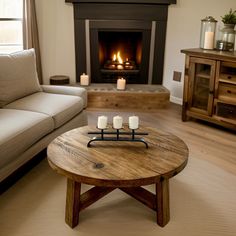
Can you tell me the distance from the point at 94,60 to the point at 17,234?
9.62ft

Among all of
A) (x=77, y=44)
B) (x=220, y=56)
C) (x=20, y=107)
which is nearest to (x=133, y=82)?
(x=77, y=44)

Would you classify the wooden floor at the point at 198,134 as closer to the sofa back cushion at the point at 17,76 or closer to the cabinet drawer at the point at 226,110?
the cabinet drawer at the point at 226,110

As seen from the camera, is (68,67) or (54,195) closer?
(54,195)

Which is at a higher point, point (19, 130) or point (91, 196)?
point (19, 130)

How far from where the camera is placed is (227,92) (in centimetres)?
321

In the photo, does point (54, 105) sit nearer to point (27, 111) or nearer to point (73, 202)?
point (27, 111)

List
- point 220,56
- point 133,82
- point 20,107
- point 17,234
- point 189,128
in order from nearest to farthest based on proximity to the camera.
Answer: point 17,234 < point 20,107 < point 220,56 < point 189,128 < point 133,82

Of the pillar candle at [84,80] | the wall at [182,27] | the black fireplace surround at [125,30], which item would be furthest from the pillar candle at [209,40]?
the pillar candle at [84,80]

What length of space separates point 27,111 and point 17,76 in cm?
45

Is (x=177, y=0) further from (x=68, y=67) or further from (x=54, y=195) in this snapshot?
(x=54, y=195)

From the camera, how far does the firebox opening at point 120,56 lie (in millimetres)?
4316

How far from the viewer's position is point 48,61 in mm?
4289

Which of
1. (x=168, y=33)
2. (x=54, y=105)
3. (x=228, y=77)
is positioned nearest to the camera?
(x=54, y=105)

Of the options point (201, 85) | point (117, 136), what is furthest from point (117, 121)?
point (201, 85)
